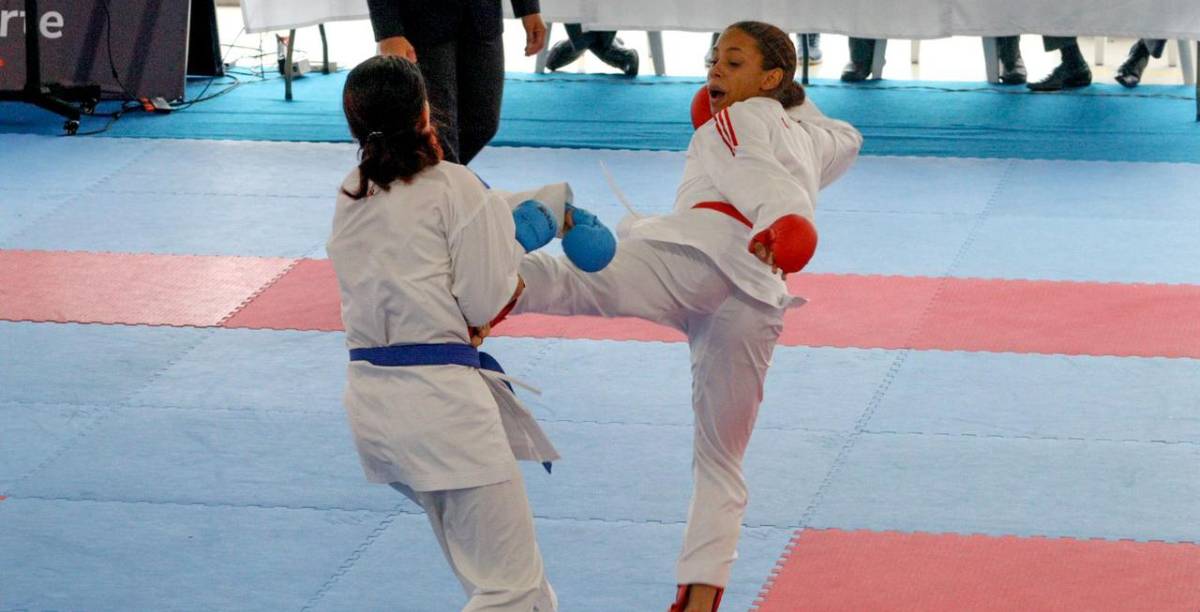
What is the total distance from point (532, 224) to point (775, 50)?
0.93 meters

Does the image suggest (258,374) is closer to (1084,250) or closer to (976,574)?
(976,574)

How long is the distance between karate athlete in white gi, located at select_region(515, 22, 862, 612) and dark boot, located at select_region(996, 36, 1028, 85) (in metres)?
6.84

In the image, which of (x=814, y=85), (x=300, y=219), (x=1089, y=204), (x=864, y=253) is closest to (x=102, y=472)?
(x=300, y=219)

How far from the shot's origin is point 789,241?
3502mm

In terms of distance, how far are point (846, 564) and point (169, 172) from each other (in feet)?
18.4

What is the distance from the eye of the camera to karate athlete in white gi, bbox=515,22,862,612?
12.5ft

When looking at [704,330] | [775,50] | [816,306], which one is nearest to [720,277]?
[704,330]

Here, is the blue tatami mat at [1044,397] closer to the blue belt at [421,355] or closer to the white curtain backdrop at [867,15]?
the blue belt at [421,355]

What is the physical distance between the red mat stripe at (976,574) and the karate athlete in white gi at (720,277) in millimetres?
357

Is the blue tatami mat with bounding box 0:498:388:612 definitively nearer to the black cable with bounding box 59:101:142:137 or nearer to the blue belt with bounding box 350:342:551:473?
the blue belt with bounding box 350:342:551:473

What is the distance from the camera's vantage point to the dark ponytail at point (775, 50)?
402 centimetres

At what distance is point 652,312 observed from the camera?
3.89 m

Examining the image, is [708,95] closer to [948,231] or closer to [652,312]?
[652,312]

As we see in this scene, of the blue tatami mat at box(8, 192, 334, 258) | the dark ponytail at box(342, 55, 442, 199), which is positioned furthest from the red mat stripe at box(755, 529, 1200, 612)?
the blue tatami mat at box(8, 192, 334, 258)
